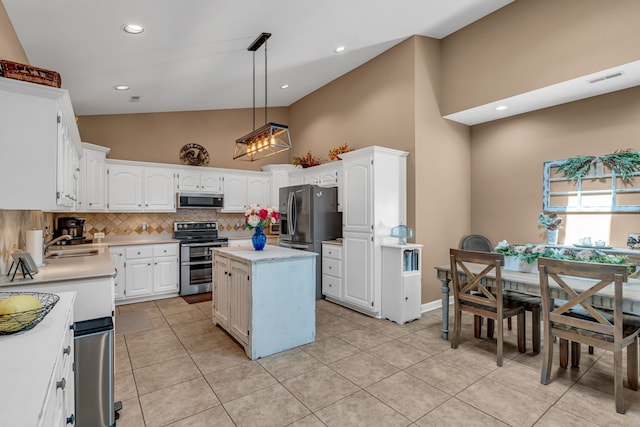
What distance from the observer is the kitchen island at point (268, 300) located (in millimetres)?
3053

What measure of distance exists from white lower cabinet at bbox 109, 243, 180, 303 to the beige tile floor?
4.37 ft

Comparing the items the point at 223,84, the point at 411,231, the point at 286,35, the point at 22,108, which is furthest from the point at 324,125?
the point at 22,108

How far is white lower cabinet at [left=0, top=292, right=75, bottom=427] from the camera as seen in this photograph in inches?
32.3

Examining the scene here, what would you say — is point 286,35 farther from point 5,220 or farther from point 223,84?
point 5,220

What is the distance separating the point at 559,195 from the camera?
4273mm

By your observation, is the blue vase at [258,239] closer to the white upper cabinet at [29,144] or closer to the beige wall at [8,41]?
the white upper cabinet at [29,144]

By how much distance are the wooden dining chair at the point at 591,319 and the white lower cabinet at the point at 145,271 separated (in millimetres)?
4869

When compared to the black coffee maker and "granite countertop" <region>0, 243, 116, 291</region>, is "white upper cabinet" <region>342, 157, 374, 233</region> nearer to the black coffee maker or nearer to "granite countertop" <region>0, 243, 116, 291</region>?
"granite countertop" <region>0, 243, 116, 291</region>

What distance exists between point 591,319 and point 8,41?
496 cm

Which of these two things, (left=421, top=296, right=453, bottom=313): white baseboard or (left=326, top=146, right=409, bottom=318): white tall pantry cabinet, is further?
(left=421, top=296, right=453, bottom=313): white baseboard

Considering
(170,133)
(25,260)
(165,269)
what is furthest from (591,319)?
→ (170,133)

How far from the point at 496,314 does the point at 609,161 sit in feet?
8.29

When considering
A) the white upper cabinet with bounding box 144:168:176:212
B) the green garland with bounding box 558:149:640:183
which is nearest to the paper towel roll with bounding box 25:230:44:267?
the white upper cabinet with bounding box 144:168:176:212

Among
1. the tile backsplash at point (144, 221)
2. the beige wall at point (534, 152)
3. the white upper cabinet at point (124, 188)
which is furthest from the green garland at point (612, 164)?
the white upper cabinet at point (124, 188)
